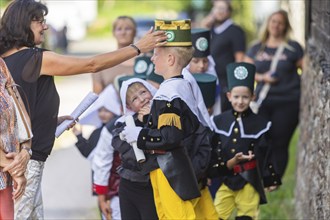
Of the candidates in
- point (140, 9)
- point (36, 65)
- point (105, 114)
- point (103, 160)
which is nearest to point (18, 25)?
point (36, 65)

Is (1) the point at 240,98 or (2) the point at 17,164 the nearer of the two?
(2) the point at 17,164

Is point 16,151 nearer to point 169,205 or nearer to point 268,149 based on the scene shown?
point 169,205

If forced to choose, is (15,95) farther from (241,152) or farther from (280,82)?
(280,82)

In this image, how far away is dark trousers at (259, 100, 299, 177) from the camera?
10.1 m

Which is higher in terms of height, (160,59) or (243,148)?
(160,59)

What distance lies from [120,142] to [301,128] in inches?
146

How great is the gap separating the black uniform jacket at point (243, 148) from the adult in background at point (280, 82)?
2.54m

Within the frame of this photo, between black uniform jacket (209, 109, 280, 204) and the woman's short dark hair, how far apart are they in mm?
1920

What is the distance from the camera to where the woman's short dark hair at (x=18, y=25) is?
6191 millimetres

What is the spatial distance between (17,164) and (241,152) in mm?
2245

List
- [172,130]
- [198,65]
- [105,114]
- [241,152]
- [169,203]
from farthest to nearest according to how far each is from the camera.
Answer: [105,114], [198,65], [241,152], [169,203], [172,130]

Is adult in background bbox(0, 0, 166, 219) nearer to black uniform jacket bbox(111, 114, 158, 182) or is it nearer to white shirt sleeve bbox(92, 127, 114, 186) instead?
black uniform jacket bbox(111, 114, 158, 182)

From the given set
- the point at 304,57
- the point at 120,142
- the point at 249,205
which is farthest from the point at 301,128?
the point at 120,142

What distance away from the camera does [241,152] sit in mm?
7336
